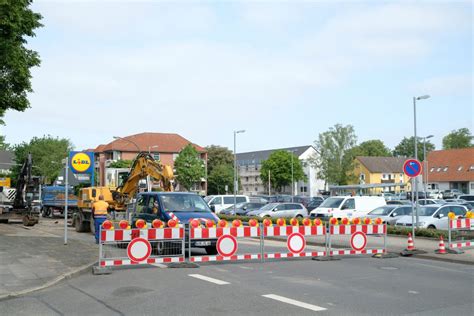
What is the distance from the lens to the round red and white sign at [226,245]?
13.6m

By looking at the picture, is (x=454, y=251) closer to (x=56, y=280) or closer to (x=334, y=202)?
(x=56, y=280)

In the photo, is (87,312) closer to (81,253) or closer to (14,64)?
(81,253)

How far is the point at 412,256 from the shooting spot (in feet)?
52.6

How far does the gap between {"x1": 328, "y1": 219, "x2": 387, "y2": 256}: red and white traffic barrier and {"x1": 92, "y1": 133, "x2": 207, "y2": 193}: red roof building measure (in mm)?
93604

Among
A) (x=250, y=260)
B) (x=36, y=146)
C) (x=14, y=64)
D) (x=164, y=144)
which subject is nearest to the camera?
(x=250, y=260)

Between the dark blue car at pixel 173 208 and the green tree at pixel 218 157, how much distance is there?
99.5 metres

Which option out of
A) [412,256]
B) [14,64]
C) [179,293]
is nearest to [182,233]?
[179,293]

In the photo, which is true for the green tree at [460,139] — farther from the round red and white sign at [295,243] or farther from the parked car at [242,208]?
the round red and white sign at [295,243]

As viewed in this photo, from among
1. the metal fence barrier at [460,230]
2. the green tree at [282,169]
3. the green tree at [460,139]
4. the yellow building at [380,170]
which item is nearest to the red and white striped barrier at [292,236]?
the metal fence barrier at [460,230]

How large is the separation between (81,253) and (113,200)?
12.8 m

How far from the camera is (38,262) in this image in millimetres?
13219

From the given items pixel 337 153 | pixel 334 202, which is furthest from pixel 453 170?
pixel 334 202

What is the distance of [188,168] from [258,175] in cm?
4365

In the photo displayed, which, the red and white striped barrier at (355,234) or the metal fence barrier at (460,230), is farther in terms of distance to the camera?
the metal fence barrier at (460,230)
